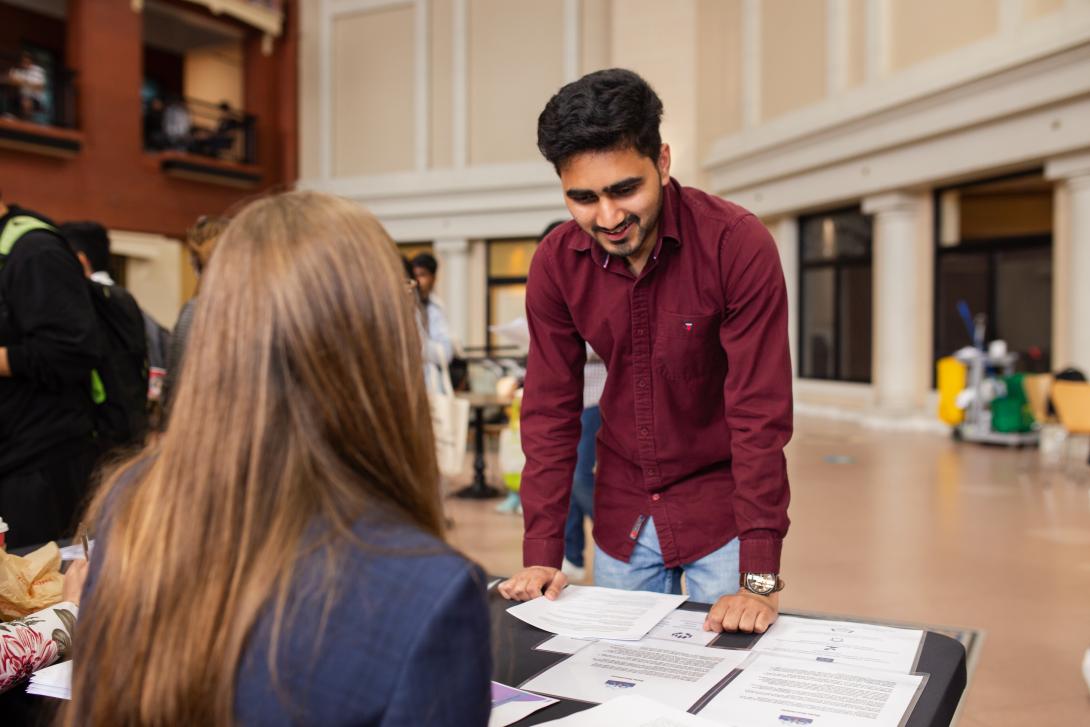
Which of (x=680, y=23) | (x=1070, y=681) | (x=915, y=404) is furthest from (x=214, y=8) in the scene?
(x=1070, y=681)

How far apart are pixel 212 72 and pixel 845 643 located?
16265 mm

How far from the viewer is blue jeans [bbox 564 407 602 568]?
390 centimetres

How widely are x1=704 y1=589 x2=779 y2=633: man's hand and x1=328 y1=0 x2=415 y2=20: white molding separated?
15.4 m

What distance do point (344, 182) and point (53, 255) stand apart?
13663 millimetres

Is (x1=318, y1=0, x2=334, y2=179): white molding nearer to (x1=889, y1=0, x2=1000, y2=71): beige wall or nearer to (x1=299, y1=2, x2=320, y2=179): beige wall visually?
(x1=299, y1=2, x2=320, y2=179): beige wall

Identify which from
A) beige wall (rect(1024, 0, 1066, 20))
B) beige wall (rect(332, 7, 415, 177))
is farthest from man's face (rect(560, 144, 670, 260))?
beige wall (rect(332, 7, 415, 177))

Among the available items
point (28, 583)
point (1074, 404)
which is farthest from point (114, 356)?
point (1074, 404)

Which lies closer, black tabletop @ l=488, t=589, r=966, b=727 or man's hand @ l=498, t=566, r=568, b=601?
black tabletop @ l=488, t=589, r=966, b=727

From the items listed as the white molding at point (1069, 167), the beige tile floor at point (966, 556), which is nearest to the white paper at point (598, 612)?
the beige tile floor at point (966, 556)

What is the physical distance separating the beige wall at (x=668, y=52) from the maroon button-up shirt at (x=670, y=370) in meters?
11.8

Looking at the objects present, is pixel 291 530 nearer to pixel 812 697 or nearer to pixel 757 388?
pixel 812 697

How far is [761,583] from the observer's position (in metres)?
1.42

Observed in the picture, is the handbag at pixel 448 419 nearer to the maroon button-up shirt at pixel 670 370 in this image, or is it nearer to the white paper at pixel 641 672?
the maroon button-up shirt at pixel 670 370

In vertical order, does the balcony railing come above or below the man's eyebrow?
above
